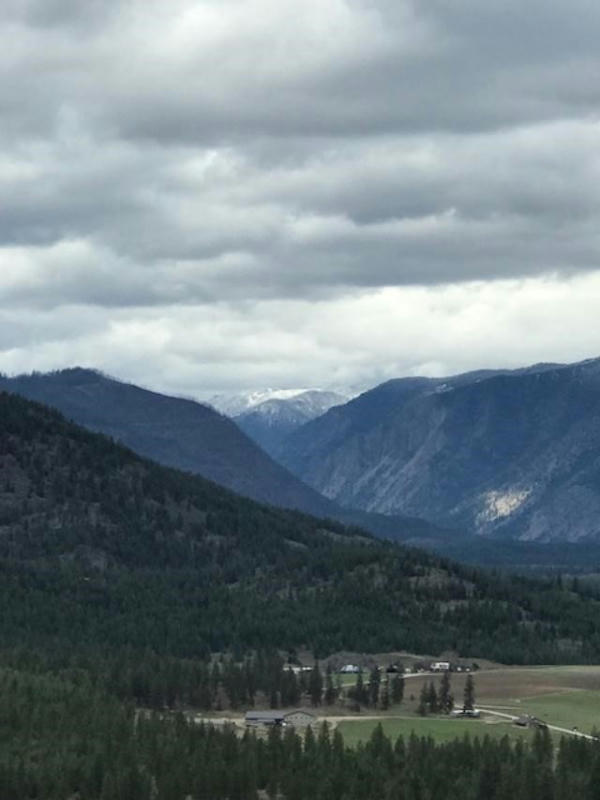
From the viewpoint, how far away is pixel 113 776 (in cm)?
18975

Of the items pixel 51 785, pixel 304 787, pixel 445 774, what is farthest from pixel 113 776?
pixel 445 774

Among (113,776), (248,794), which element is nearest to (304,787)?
(248,794)

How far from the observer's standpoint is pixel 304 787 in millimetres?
190250

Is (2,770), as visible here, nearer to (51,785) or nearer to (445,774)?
(51,785)

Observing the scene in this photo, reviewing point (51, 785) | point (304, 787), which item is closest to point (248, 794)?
point (304, 787)

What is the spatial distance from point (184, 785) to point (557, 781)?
115 feet

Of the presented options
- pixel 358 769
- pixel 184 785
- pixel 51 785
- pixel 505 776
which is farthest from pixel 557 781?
pixel 51 785

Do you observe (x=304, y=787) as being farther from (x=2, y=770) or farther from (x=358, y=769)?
(x=2, y=770)

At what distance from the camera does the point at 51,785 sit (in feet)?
619

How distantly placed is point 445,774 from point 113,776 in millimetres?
32041

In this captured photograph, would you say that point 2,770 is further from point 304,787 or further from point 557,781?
point 557,781

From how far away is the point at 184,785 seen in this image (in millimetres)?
189000

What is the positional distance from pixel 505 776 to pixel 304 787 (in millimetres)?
19079

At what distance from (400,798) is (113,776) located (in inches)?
1045
